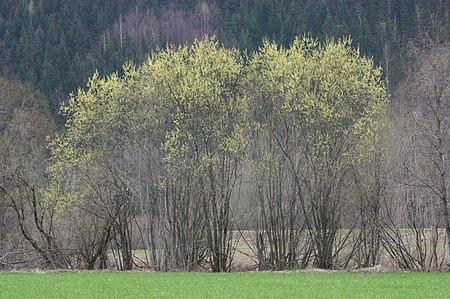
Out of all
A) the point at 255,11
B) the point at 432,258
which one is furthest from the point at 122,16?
the point at 432,258

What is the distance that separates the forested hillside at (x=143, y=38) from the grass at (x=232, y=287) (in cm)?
4493

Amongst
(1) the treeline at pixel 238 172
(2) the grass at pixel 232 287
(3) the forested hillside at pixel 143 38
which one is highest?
(3) the forested hillside at pixel 143 38

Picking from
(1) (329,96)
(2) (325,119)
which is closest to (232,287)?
(2) (325,119)

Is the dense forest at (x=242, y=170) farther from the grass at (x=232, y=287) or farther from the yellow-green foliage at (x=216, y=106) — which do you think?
the grass at (x=232, y=287)

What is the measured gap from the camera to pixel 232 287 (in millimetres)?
19891

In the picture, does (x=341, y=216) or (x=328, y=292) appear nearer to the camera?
(x=328, y=292)

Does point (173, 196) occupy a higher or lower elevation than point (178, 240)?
higher

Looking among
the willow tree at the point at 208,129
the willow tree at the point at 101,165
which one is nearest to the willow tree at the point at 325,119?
the willow tree at the point at 208,129

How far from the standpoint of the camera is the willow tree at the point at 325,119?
1158 inches

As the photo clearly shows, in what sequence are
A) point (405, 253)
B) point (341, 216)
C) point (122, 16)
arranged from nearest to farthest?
point (405, 253)
point (341, 216)
point (122, 16)

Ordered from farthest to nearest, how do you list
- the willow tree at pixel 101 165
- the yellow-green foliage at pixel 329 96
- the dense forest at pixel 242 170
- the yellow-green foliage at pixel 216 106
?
the willow tree at pixel 101 165 → the yellow-green foliage at pixel 216 106 → the yellow-green foliage at pixel 329 96 → the dense forest at pixel 242 170

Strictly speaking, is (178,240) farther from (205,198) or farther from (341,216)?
(341,216)

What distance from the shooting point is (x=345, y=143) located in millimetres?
29531

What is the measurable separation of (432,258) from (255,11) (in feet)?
211
